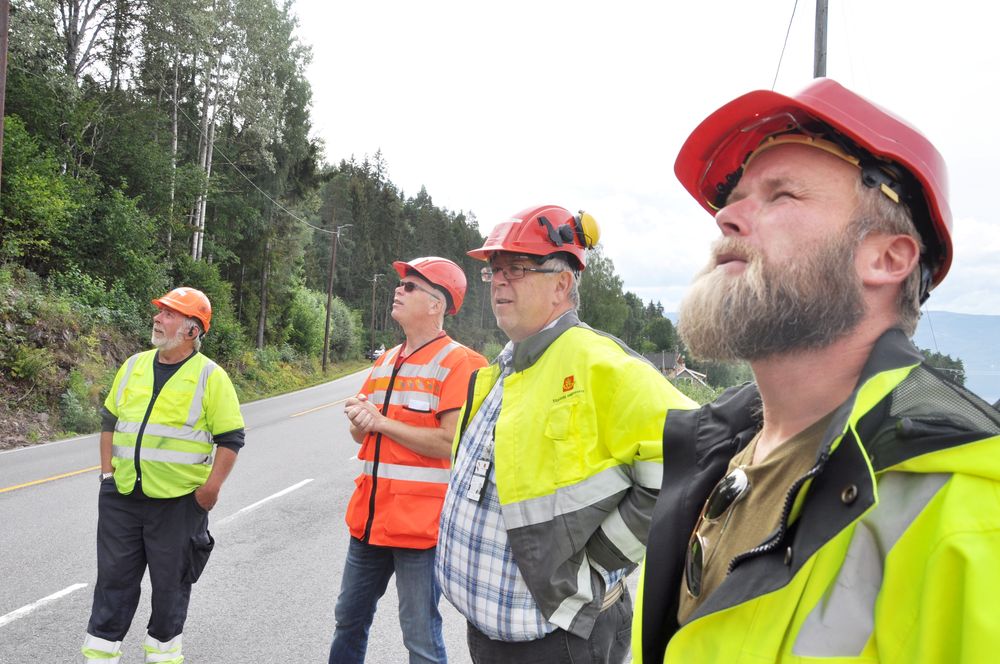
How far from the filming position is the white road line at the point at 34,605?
4.34 metres

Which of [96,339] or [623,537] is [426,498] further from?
[96,339]

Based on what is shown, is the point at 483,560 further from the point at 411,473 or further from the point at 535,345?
the point at 411,473

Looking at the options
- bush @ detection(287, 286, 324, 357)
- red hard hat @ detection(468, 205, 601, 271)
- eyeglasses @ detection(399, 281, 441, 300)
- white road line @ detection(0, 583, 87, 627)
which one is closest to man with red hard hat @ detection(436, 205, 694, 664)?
red hard hat @ detection(468, 205, 601, 271)

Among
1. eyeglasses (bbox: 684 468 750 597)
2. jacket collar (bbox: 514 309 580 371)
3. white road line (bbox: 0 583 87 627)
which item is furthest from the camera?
white road line (bbox: 0 583 87 627)

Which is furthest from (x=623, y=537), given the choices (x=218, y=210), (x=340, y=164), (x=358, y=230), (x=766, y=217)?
(x=340, y=164)

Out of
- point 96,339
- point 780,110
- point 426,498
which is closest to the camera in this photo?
point 780,110

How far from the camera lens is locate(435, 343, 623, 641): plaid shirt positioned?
2.12 meters

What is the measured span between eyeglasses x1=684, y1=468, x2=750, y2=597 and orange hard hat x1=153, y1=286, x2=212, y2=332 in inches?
136

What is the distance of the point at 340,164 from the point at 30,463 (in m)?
67.3

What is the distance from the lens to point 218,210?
2856 centimetres

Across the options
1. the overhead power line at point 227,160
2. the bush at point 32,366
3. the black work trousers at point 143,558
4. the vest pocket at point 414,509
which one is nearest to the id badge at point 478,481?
the vest pocket at point 414,509

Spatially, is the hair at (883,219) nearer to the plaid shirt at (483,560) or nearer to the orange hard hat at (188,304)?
the plaid shirt at (483,560)

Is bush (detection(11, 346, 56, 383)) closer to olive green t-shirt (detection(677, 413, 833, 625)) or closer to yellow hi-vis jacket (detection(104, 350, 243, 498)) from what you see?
yellow hi-vis jacket (detection(104, 350, 243, 498))

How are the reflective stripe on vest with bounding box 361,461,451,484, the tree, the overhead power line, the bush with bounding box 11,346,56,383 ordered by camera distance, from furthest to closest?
the tree → the overhead power line → the bush with bounding box 11,346,56,383 → the reflective stripe on vest with bounding box 361,461,451,484
